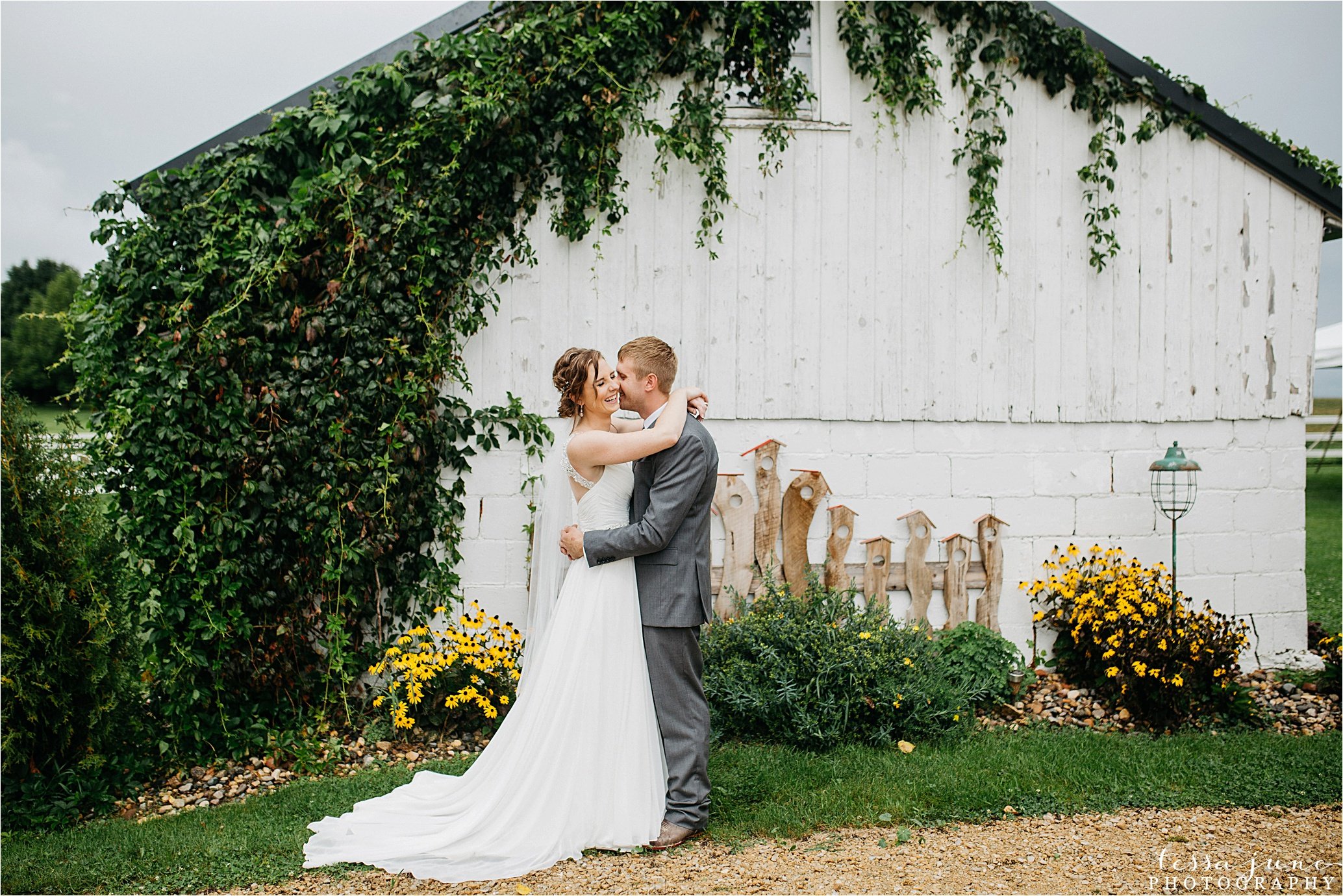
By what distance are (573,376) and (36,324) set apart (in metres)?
5.27

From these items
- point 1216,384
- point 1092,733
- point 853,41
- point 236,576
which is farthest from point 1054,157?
point 236,576

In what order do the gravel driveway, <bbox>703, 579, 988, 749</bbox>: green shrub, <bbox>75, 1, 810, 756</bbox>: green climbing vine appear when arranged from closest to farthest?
the gravel driveway < <bbox>703, 579, 988, 749</bbox>: green shrub < <bbox>75, 1, 810, 756</bbox>: green climbing vine

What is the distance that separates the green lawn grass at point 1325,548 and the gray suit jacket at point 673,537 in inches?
213

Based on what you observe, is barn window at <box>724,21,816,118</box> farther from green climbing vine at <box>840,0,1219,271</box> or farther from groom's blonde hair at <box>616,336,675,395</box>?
groom's blonde hair at <box>616,336,675,395</box>

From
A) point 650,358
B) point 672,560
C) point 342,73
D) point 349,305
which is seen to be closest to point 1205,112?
point 650,358

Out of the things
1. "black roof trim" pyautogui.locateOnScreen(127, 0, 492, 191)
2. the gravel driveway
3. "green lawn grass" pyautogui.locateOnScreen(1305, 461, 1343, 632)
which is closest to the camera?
the gravel driveway

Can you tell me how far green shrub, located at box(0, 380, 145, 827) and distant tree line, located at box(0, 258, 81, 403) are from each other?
1.47ft

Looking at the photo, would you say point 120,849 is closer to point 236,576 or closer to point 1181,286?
point 236,576

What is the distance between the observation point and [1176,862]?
3.57 meters

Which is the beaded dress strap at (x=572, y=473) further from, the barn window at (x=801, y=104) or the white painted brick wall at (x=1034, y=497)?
the barn window at (x=801, y=104)

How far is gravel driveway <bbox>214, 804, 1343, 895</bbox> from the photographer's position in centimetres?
339

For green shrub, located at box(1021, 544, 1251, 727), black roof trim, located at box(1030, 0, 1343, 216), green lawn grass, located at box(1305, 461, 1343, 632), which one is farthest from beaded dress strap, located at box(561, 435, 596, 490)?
green lawn grass, located at box(1305, 461, 1343, 632)

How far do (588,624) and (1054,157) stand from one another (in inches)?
185

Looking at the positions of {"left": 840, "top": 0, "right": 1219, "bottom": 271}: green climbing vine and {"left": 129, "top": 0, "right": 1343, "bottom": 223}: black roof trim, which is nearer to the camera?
{"left": 129, "top": 0, "right": 1343, "bottom": 223}: black roof trim
